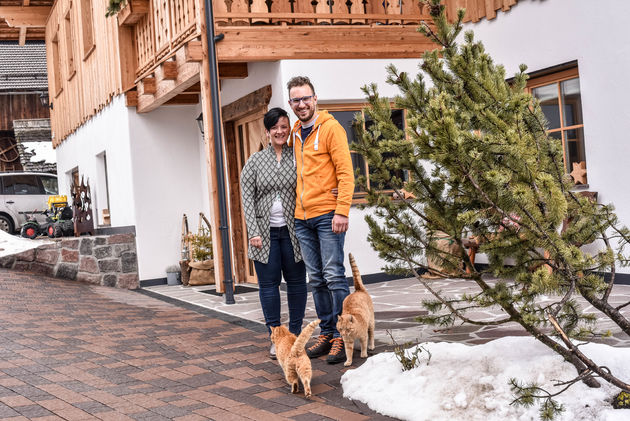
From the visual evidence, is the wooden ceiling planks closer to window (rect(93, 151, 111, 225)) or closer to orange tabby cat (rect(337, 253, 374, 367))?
window (rect(93, 151, 111, 225))

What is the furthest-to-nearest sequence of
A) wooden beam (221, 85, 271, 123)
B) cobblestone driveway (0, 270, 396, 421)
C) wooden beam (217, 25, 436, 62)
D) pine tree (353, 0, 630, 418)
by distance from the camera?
wooden beam (221, 85, 271, 123) → wooden beam (217, 25, 436, 62) → cobblestone driveway (0, 270, 396, 421) → pine tree (353, 0, 630, 418)

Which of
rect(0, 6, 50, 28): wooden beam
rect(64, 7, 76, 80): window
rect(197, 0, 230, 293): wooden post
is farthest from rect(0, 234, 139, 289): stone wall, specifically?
rect(0, 6, 50, 28): wooden beam

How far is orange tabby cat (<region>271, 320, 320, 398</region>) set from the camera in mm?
4082

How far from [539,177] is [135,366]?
11.2 ft

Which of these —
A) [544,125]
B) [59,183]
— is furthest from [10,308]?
[59,183]

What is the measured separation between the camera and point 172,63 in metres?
9.17

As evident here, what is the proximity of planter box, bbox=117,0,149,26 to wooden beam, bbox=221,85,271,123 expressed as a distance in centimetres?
194

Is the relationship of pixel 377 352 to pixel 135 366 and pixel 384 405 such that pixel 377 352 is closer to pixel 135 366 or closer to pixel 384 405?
pixel 384 405

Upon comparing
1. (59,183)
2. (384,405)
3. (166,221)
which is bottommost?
(384,405)

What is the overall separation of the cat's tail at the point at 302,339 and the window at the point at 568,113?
4623 mm

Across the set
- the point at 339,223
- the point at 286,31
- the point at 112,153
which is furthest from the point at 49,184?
the point at 339,223

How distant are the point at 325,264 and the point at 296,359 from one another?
849 mm

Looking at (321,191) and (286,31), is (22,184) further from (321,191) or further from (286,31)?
(321,191)

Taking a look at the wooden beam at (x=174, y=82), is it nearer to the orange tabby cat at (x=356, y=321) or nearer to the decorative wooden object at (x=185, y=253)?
the decorative wooden object at (x=185, y=253)
